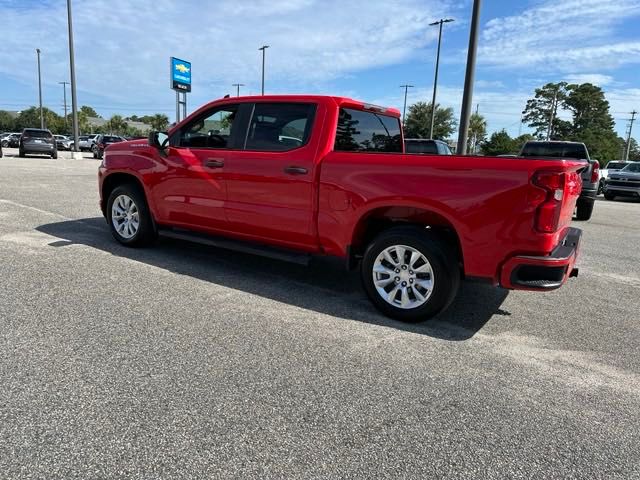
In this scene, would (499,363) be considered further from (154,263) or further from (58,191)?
(58,191)

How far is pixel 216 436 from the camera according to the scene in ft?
8.11

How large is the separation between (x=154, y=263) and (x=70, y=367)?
263 centimetres

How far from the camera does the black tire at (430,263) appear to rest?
3.91 meters

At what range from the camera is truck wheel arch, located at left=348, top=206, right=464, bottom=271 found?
13.3ft

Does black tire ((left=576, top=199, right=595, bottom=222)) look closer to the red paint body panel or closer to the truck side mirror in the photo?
the red paint body panel

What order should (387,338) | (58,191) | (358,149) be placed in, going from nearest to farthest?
(387,338), (358,149), (58,191)

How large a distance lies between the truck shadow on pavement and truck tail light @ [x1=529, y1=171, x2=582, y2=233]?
1.07m

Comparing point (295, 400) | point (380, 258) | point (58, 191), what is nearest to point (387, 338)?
point (380, 258)

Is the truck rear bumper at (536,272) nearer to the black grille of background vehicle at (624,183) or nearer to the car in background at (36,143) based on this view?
the black grille of background vehicle at (624,183)

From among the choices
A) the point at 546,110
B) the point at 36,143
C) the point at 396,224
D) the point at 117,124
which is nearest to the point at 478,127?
the point at 546,110

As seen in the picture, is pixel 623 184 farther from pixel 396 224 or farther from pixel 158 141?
pixel 158 141

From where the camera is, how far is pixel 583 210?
10.6m

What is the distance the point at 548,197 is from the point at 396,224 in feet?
4.40

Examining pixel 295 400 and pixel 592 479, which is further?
pixel 295 400
